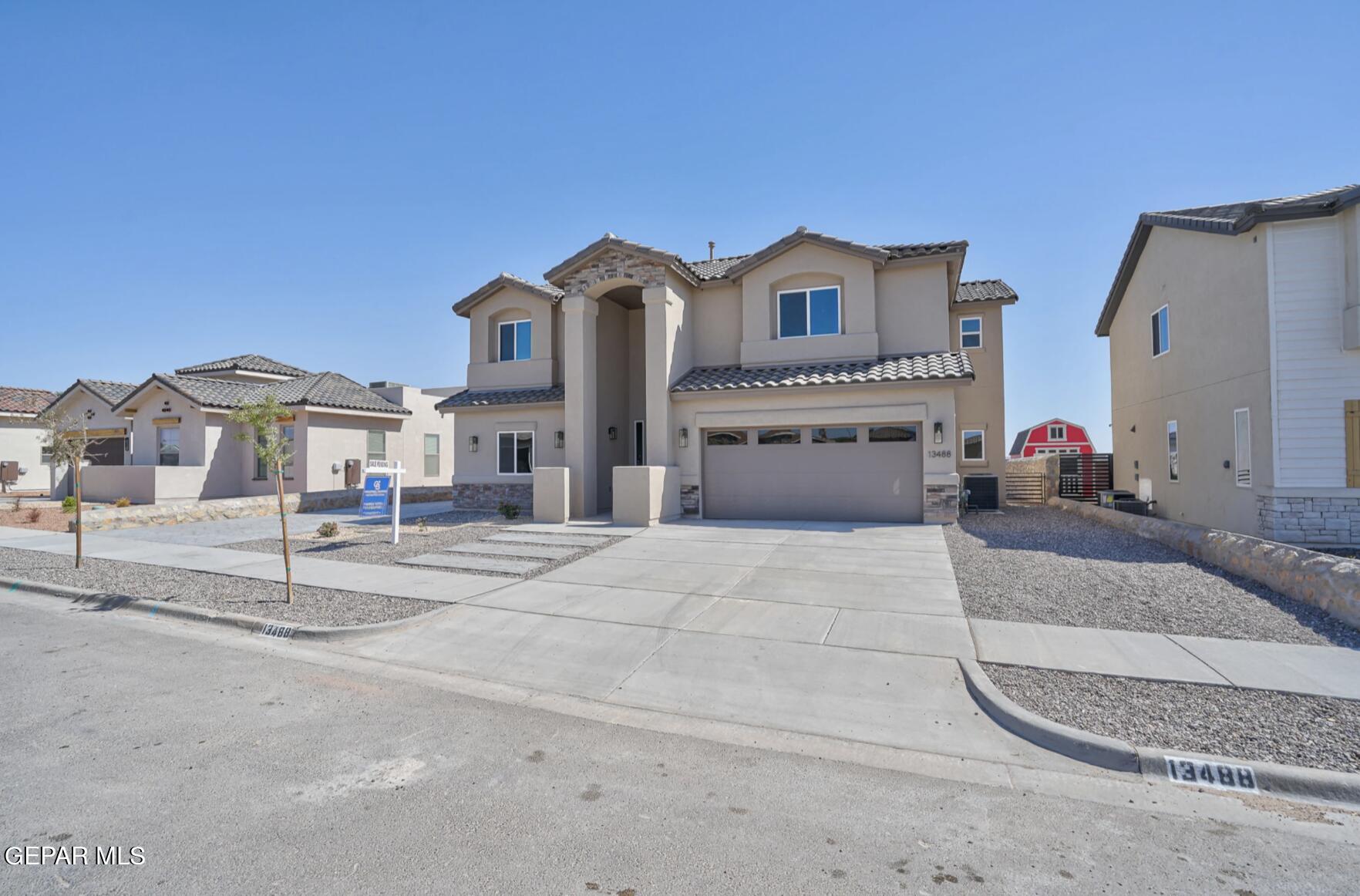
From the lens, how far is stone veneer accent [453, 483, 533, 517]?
728 inches

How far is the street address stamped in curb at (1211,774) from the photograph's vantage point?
4.11 m

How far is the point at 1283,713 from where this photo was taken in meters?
4.90

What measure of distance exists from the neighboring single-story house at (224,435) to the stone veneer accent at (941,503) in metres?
20.3

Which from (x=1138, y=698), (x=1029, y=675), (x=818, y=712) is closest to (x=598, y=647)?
(x=818, y=712)

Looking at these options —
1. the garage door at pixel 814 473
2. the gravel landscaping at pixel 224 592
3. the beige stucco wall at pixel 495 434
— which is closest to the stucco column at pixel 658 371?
the garage door at pixel 814 473

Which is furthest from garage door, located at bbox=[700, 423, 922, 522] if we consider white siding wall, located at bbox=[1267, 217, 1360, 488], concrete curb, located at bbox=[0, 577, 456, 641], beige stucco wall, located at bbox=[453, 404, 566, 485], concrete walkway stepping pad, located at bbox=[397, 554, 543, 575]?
concrete curb, located at bbox=[0, 577, 456, 641]

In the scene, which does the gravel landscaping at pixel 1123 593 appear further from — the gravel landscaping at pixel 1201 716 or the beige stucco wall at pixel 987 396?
the beige stucco wall at pixel 987 396

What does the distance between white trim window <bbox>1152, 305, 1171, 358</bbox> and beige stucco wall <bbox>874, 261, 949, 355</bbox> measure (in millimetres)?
5510

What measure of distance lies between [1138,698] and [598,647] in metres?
4.90

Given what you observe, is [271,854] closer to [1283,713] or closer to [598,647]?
[598,647]

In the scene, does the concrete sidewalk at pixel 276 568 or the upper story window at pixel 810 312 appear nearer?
the concrete sidewalk at pixel 276 568

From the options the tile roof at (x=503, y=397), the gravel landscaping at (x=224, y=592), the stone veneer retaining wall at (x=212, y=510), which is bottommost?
the gravel landscaping at (x=224, y=592)

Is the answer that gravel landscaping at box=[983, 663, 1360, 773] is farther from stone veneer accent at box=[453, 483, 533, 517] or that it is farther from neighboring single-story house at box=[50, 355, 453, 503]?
neighboring single-story house at box=[50, 355, 453, 503]

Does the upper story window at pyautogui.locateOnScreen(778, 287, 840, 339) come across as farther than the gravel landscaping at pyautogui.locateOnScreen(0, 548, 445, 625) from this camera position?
Yes
